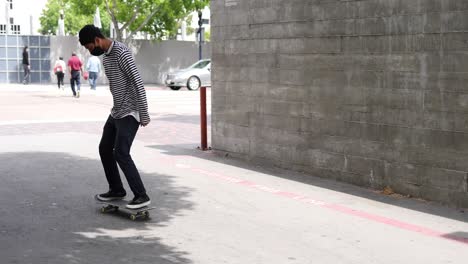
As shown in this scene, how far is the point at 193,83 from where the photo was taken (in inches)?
1302

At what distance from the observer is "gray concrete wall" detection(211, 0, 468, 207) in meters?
7.52

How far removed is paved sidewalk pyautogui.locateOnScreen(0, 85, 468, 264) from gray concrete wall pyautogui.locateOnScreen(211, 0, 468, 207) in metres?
0.30

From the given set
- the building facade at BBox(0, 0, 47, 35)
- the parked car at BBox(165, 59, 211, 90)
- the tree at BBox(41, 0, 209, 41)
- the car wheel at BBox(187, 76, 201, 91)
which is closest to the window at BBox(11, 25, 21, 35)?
the building facade at BBox(0, 0, 47, 35)

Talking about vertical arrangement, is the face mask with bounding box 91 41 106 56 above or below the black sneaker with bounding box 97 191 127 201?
above

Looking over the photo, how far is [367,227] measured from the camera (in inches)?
266

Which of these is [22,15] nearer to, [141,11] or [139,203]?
[141,11]

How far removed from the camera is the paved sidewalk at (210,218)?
5.79 metres

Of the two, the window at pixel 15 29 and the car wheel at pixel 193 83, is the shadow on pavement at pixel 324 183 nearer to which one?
the car wheel at pixel 193 83

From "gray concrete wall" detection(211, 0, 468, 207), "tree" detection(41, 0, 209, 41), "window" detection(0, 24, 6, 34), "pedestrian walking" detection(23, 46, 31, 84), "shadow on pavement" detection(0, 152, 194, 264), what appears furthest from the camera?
"window" detection(0, 24, 6, 34)

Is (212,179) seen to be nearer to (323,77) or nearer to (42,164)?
(323,77)

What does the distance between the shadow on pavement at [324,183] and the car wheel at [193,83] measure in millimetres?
20662

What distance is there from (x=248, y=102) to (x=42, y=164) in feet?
9.50

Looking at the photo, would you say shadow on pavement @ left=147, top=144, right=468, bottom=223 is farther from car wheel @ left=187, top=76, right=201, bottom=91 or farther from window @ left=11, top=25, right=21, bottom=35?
window @ left=11, top=25, right=21, bottom=35

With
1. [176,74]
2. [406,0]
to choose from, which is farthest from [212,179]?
[176,74]
